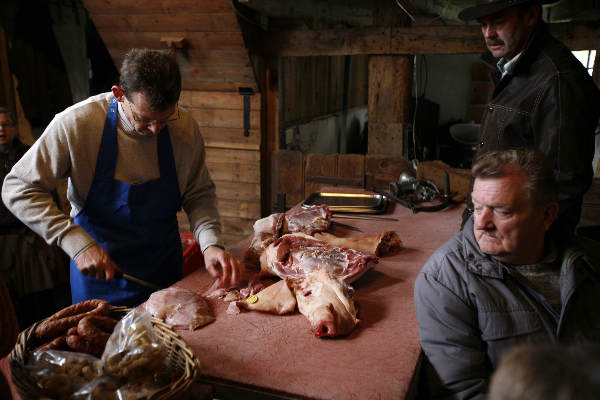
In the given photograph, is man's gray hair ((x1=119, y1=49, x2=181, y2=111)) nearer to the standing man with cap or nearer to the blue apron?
the blue apron

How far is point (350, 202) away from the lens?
434 cm

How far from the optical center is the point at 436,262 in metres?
2.05

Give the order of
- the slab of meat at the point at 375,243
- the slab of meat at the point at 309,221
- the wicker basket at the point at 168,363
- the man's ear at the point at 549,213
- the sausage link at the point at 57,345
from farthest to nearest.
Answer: the slab of meat at the point at 309,221
the slab of meat at the point at 375,243
the man's ear at the point at 549,213
the sausage link at the point at 57,345
the wicker basket at the point at 168,363

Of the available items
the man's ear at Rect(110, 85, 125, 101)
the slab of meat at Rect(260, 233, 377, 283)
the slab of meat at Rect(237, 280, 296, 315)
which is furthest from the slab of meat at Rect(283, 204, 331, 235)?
the man's ear at Rect(110, 85, 125, 101)

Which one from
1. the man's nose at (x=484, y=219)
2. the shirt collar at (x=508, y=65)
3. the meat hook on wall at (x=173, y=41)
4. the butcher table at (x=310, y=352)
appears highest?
the meat hook on wall at (x=173, y=41)

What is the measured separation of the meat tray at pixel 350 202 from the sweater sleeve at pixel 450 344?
6.69 ft

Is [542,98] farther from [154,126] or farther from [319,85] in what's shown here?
[319,85]

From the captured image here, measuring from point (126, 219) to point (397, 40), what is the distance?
4.06m

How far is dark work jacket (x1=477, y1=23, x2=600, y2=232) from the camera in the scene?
2.50 metres

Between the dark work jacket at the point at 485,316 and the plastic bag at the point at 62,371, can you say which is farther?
the dark work jacket at the point at 485,316

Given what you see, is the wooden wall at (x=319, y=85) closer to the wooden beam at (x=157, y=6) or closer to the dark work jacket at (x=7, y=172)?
the wooden beam at (x=157, y=6)

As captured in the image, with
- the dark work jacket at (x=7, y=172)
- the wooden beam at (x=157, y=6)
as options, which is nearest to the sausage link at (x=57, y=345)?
the dark work jacket at (x=7, y=172)

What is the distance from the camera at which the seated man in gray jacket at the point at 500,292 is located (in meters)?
1.87

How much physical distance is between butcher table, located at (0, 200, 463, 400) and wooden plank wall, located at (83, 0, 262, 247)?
3.72 meters
